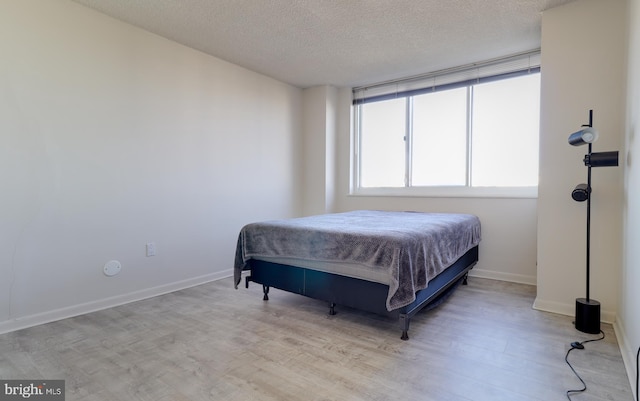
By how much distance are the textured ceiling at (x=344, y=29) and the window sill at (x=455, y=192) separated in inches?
55.2

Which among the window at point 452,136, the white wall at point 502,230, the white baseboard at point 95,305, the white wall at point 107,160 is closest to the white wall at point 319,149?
the window at point 452,136

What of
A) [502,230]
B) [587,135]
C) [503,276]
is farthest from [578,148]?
[503,276]

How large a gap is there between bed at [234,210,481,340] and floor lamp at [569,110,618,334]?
85cm

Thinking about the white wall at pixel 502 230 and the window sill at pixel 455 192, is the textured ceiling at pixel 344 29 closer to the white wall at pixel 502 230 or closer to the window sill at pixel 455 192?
the window sill at pixel 455 192

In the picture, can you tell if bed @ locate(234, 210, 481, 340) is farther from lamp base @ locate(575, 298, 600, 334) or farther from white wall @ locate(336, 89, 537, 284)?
lamp base @ locate(575, 298, 600, 334)

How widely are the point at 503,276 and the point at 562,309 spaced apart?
944 mm

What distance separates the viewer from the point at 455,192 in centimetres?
376

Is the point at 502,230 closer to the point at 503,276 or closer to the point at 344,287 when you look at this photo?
the point at 503,276

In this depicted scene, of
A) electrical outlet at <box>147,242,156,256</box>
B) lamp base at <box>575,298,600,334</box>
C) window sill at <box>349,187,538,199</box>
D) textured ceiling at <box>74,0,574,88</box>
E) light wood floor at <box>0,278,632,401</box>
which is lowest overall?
light wood floor at <box>0,278,632,401</box>

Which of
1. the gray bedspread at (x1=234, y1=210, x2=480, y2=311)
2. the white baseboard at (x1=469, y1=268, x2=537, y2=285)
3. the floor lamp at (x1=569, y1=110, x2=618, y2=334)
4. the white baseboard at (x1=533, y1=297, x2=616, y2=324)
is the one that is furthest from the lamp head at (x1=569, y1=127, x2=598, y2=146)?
the white baseboard at (x1=469, y1=268, x2=537, y2=285)

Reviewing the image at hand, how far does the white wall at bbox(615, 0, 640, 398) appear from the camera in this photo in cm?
162

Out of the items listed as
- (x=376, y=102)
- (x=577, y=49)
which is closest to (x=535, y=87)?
(x=577, y=49)

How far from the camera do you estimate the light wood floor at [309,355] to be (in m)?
1.53

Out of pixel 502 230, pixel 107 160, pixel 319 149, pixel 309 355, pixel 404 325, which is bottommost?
pixel 309 355
